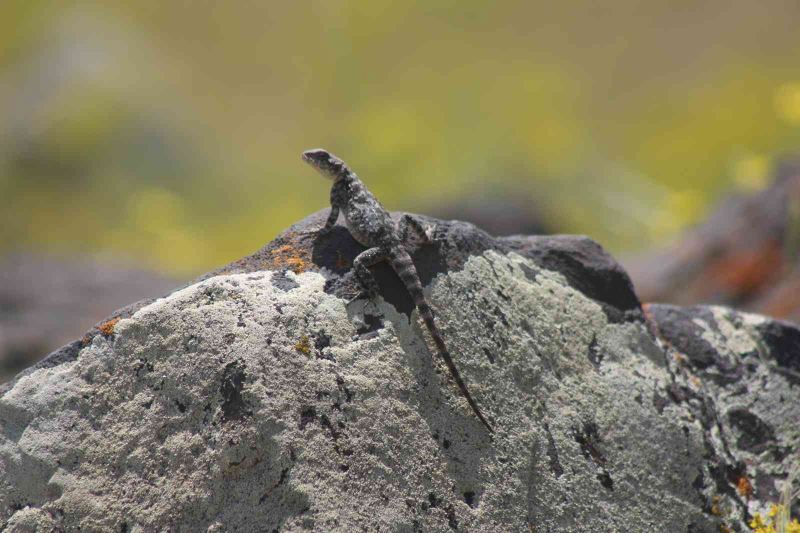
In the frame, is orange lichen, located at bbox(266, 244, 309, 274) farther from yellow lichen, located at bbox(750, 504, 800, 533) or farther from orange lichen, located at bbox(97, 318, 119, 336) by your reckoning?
yellow lichen, located at bbox(750, 504, 800, 533)

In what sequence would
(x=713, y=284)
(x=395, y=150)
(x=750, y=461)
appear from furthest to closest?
(x=395, y=150), (x=713, y=284), (x=750, y=461)

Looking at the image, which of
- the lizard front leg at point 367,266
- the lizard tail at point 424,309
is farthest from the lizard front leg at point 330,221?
the lizard tail at point 424,309

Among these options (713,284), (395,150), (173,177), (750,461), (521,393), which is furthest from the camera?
(173,177)

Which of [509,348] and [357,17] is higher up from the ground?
[357,17]

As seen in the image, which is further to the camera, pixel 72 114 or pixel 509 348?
pixel 72 114

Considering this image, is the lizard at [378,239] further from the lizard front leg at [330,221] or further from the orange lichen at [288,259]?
the orange lichen at [288,259]

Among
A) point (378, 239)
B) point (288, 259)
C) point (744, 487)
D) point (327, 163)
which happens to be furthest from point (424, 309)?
point (744, 487)

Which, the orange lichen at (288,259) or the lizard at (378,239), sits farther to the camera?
the orange lichen at (288,259)

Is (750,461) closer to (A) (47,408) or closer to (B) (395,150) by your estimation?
(A) (47,408)

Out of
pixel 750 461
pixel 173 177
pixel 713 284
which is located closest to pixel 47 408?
pixel 750 461
